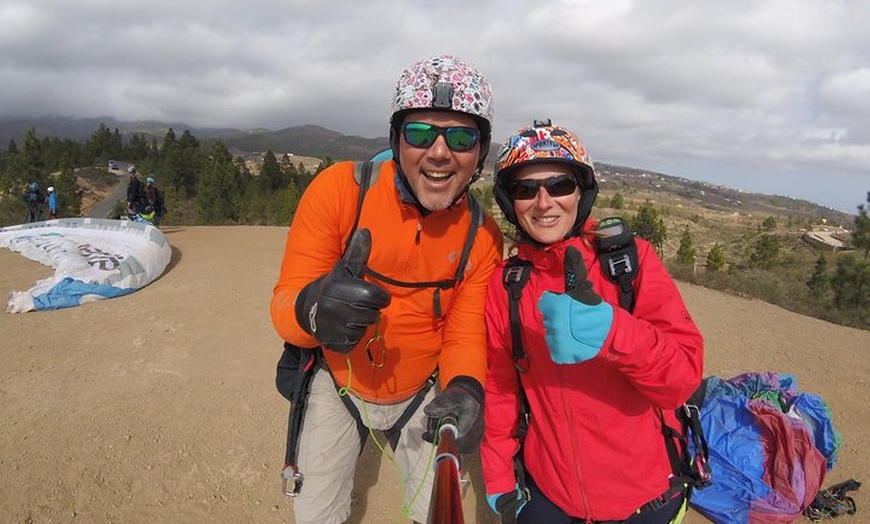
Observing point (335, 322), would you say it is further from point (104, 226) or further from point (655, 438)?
point (104, 226)

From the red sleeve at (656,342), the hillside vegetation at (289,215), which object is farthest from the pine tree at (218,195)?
the red sleeve at (656,342)

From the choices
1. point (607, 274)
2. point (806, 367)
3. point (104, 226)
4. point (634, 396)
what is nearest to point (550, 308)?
point (607, 274)

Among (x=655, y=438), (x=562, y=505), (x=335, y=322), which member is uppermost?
(x=335, y=322)

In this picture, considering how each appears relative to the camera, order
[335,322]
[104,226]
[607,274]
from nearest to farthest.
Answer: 1. [335,322]
2. [607,274]
3. [104,226]

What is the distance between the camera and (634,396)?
2.06 meters

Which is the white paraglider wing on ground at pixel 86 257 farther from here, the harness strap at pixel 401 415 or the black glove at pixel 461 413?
the black glove at pixel 461 413

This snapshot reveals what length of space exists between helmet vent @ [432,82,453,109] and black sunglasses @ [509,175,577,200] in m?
0.49

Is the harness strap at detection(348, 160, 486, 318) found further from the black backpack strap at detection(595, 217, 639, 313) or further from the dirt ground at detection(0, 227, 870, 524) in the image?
the dirt ground at detection(0, 227, 870, 524)

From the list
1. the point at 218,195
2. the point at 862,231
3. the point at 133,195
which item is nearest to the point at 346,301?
the point at 133,195

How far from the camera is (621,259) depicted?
1896mm

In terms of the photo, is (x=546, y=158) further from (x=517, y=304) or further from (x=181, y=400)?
(x=181, y=400)

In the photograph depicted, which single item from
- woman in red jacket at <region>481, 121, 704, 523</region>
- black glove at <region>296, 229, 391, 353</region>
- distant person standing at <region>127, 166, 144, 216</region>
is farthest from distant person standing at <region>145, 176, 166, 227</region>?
woman in red jacket at <region>481, 121, 704, 523</region>

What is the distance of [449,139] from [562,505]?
181 centimetres

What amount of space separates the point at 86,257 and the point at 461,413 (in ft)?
32.4
